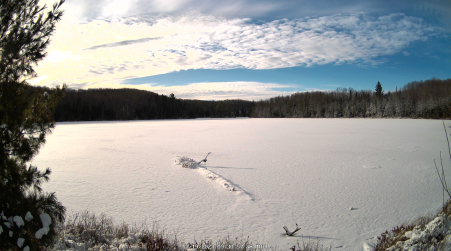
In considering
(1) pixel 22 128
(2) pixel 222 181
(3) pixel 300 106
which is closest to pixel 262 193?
(2) pixel 222 181

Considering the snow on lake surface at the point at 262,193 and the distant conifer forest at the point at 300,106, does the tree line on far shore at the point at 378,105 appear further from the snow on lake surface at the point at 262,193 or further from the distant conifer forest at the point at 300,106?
the snow on lake surface at the point at 262,193

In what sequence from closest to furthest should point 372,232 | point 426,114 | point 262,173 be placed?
point 372,232
point 262,173
point 426,114

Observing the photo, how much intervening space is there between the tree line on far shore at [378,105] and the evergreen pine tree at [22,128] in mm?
49078

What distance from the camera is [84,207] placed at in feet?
18.4

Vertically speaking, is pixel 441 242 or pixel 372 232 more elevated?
pixel 441 242

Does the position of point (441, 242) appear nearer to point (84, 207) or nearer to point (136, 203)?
point (136, 203)

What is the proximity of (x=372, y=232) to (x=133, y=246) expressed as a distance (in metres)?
4.36

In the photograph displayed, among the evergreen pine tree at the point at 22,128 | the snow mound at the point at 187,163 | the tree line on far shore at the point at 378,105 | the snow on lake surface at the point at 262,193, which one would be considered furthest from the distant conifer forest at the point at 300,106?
the evergreen pine tree at the point at 22,128

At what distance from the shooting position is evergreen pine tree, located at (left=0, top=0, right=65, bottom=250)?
257 cm

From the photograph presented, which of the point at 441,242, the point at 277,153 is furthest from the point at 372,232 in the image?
the point at 277,153

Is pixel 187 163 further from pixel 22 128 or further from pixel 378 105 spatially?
pixel 378 105

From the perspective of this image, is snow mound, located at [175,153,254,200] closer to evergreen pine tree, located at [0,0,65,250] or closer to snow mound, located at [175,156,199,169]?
snow mound, located at [175,156,199,169]

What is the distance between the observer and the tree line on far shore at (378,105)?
5509 centimetres

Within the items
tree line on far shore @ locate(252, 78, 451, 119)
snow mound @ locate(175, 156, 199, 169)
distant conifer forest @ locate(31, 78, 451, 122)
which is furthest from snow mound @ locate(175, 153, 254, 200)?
distant conifer forest @ locate(31, 78, 451, 122)
